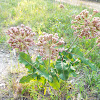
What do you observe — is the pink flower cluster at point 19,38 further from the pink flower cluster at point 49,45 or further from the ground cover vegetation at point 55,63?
the pink flower cluster at point 49,45

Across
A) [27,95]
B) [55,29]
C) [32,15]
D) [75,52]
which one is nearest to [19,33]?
[75,52]

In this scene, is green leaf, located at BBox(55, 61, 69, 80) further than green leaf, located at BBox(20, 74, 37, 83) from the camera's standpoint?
No

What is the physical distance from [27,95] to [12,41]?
1.01 metres

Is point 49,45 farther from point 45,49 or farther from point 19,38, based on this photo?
point 19,38

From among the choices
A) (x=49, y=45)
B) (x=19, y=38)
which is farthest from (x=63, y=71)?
(x=19, y=38)

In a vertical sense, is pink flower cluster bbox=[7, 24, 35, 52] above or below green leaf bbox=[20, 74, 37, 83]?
above

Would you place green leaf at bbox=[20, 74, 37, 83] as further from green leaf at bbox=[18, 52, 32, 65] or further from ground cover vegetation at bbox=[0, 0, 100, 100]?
green leaf at bbox=[18, 52, 32, 65]

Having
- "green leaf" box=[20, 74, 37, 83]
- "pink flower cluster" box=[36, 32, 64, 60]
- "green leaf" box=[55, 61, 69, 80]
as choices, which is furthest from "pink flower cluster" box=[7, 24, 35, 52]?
"green leaf" box=[55, 61, 69, 80]

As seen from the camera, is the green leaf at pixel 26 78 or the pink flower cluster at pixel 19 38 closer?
the pink flower cluster at pixel 19 38

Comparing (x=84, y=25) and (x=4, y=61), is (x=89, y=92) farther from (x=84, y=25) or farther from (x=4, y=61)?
(x=4, y=61)

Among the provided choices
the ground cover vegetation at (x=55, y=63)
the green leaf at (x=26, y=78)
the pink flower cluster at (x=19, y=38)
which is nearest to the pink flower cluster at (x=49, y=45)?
the ground cover vegetation at (x=55, y=63)

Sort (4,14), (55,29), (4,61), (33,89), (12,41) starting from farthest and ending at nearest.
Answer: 1. (4,14)
2. (55,29)
3. (4,61)
4. (33,89)
5. (12,41)

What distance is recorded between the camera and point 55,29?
3732mm

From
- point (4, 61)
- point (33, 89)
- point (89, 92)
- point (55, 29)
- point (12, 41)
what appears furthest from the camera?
point (55, 29)
